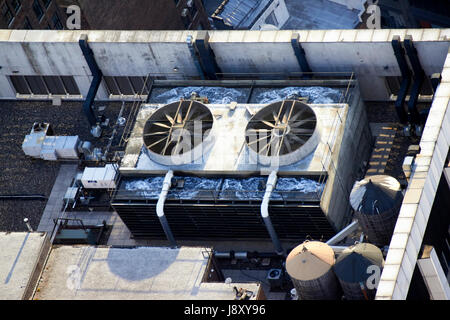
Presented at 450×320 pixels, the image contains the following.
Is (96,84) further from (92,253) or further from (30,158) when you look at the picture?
(92,253)

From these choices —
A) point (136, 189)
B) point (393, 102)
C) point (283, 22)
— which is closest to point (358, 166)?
point (393, 102)

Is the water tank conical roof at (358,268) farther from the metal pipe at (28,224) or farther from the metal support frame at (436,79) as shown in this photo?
the metal pipe at (28,224)

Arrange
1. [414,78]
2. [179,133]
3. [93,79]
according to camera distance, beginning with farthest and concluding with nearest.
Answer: [93,79]
[414,78]
[179,133]

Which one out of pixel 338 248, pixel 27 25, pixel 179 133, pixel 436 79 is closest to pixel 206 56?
pixel 179 133

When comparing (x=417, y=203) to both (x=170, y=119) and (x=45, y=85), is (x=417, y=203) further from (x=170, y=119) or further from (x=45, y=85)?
(x=45, y=85)

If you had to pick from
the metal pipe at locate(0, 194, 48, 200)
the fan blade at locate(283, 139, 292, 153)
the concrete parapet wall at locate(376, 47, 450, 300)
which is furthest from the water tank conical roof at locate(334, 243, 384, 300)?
the metal pipe at locate(0, 194, 48, 200)

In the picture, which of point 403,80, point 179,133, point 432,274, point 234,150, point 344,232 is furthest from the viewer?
point 403,80

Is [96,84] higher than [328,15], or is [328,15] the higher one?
[96,84]
